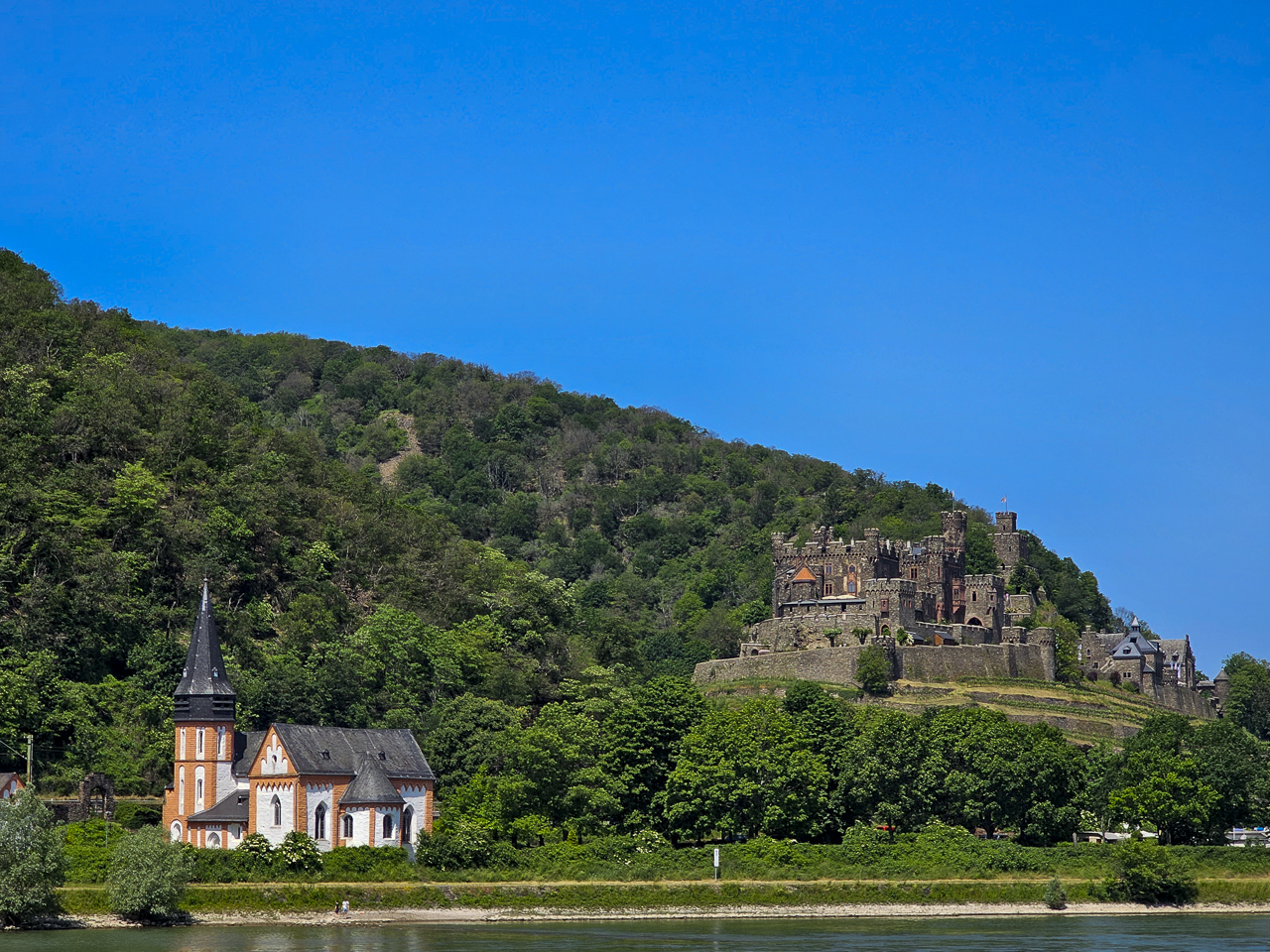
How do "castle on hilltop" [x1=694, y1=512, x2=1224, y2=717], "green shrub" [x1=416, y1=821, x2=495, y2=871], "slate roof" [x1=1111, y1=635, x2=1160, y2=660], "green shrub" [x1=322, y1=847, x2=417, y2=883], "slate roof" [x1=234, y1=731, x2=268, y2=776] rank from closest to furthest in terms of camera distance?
"green shrub" [x1=322, y1=847, x2=417, y2=883] < "green shrub" [x1=416, y1=821, x2=495, y2=871] < "slate roof" [x1=234, y1=731, x2=268, y2=776] < "castle on hilltop" [x1=694, y1=512, x2=1224, y2=717] < "slate roof" [x1=1111, y1=635, x2=1160, y2=660]

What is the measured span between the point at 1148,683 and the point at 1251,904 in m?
45.5

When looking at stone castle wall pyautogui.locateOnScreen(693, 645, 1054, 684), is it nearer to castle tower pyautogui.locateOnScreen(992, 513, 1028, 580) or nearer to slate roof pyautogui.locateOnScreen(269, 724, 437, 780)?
castle tower pyautogui.locateOnScreen(992, 513, 1028, 580)

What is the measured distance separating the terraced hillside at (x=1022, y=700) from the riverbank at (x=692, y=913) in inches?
1175

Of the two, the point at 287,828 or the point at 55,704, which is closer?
the point at 287,828

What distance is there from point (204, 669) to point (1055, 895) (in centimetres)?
3484

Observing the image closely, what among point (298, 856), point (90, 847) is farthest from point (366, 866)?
point (90, 847)

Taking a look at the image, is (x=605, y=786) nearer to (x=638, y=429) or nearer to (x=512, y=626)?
(x=512, y=626)

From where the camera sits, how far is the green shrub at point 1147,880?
64.3 m

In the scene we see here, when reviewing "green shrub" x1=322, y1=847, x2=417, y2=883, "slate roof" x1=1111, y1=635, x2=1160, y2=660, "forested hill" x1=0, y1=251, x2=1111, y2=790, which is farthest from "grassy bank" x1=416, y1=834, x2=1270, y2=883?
"slate roof" x1=1111, y1=635, x2=1160, y2=660

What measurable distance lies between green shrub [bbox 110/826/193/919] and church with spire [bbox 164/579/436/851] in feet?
23.6

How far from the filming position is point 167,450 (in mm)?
93250

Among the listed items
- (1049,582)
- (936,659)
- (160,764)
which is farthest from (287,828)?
(1049,582)

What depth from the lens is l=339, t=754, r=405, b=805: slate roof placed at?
65.8 metres

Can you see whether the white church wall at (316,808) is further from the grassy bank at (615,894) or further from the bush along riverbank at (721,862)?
the grassy bank at (615,894)
